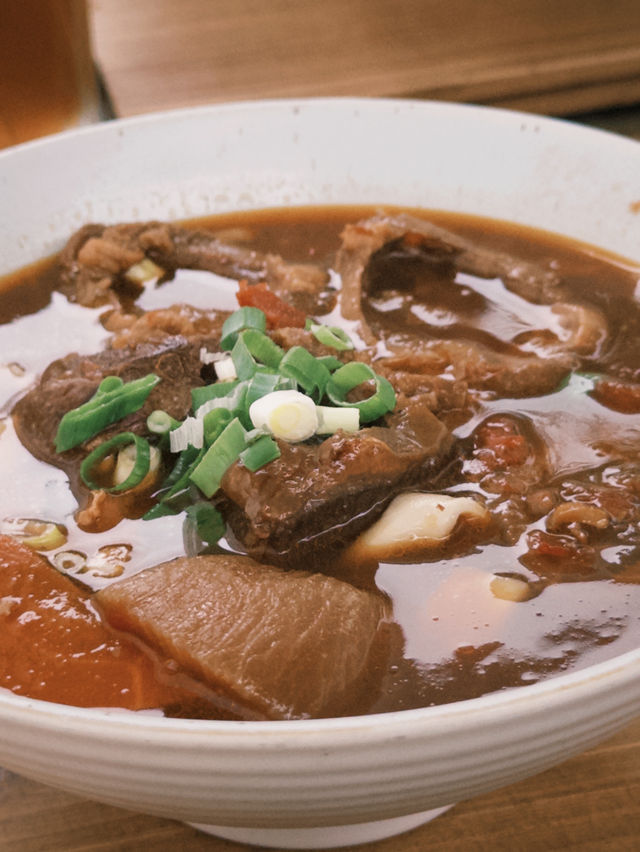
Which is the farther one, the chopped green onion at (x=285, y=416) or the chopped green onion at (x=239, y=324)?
the chopped green onion at (x=239, y=324)

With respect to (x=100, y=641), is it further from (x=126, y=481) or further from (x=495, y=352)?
(x=495, y=352)

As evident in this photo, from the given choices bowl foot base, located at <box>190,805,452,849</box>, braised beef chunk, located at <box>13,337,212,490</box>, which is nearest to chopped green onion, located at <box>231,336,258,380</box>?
braised beef chunk, located at <box>13,337,212,490</box>

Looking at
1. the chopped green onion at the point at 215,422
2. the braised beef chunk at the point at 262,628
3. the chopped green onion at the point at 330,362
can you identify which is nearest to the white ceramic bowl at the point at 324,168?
the braised beef chunk at the point at 262,628

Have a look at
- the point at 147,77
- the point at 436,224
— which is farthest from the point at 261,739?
the point at 147,77

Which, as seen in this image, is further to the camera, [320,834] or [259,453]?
[259,453]

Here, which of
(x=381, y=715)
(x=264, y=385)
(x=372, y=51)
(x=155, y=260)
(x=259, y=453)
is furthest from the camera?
(x=372, y=51)

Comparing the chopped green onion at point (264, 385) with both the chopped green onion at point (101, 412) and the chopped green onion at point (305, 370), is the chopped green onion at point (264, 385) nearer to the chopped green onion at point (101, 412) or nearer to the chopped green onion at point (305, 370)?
the chopped green onion at point (305, 370)

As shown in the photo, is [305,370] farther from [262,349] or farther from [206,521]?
[206,521]

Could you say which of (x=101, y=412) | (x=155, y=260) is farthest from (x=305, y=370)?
(x=155, y=260)
